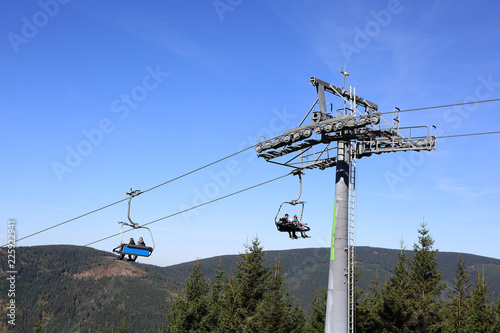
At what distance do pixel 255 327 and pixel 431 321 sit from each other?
17474 mm

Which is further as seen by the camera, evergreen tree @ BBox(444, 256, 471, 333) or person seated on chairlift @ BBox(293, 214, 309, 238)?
evergreen tree @ BBox(444, 256, 471, 333)

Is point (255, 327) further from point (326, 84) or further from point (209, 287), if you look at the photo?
point (326, 84)

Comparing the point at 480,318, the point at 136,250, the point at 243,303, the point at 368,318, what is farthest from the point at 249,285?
the point at 136,250

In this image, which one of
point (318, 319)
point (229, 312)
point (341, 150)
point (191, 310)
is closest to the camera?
point (341, 150)

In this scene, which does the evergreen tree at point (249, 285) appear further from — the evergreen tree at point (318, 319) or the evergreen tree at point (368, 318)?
the evergreen tree at point (368, 318)

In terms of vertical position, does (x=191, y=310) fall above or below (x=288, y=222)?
below

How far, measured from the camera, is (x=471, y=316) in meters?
45.3

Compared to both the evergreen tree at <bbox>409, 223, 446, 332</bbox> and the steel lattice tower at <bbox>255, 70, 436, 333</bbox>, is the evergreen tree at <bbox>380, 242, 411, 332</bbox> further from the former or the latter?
the steel lattice tower at <bbox>255, 70, 436, 333</bbox>

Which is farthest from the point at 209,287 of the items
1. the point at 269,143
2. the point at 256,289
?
the point at 269,143

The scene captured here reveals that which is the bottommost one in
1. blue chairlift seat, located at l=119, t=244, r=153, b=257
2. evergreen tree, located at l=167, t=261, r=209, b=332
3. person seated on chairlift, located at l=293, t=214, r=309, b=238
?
Answer: evergreen tree, located at l=167, t=261, r=209, b=332

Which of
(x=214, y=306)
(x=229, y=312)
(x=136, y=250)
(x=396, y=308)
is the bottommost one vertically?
(x=214, y=306)

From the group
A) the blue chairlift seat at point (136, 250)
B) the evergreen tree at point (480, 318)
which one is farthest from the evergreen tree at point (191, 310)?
the blue chairlift seat at point (136, 250)

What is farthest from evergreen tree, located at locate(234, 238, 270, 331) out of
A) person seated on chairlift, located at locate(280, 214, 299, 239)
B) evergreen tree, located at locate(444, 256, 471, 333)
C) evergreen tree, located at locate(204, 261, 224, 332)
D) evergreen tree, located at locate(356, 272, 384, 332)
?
person seated on chairlift, located at locate(280, 214, 299, 239)

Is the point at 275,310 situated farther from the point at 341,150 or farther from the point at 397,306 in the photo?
the point at 341,150
